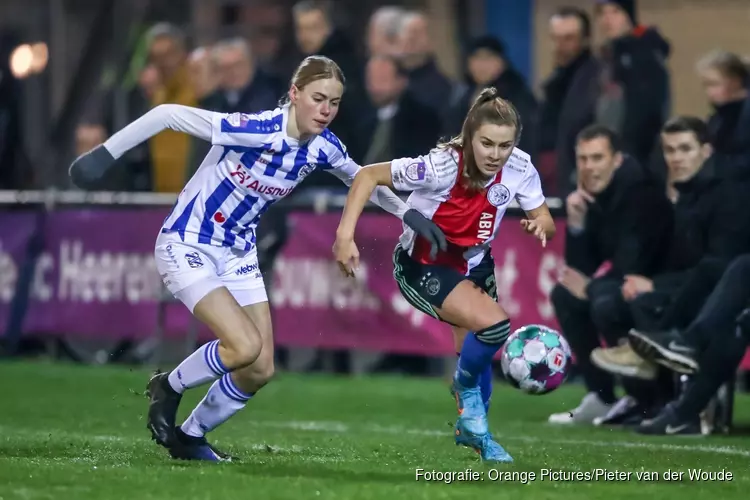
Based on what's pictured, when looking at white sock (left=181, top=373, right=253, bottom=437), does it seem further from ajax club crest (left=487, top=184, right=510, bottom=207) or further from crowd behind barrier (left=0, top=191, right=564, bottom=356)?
crowd behind barrier (left=0, top=191, right=564, bottom=356)

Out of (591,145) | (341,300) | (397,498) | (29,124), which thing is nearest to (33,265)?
(341,300)

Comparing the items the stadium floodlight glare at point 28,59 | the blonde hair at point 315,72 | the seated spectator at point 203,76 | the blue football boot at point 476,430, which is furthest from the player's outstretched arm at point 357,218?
the stadium floodlight glare at point 28,59

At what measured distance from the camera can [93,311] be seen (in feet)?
49.5

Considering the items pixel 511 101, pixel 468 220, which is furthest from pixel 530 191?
pixel 511 101

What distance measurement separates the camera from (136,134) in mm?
8203

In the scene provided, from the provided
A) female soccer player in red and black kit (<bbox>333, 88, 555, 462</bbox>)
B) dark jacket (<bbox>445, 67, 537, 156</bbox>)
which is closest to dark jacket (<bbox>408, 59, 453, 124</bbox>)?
dark jacket (<bbox>445, 67, 537, 156</bbox>)

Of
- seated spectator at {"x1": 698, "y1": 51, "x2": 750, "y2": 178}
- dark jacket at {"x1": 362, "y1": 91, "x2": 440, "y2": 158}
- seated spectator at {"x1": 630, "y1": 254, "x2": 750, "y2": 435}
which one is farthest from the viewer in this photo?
dark jacket at {"x1": 362, "y1": 91, "x2": 440, "y2": 158}

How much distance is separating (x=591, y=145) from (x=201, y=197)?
3.62 meters

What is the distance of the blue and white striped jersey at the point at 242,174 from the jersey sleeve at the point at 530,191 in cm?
97

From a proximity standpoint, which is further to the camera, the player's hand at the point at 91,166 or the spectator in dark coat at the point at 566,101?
the spectator in dark coat at the point at 566,101

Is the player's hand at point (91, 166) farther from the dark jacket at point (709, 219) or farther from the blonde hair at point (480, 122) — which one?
the dark jacket at point (709, 219)

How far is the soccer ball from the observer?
8.69m

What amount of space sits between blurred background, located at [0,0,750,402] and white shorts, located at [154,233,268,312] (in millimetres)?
3772

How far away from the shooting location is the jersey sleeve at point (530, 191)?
862 centimetres
